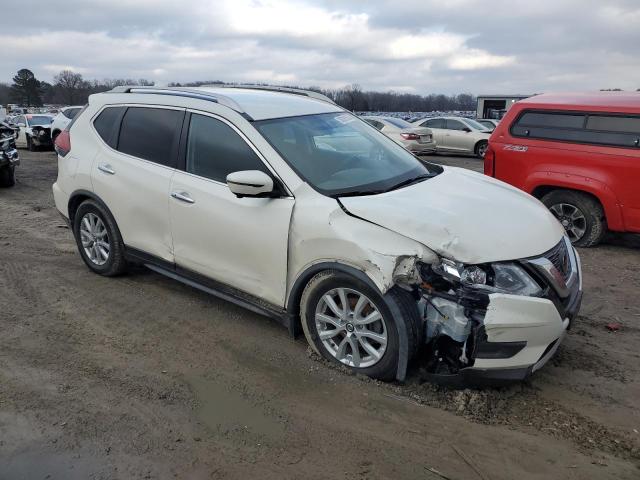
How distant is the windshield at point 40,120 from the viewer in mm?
20609

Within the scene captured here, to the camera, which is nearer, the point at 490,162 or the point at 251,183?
the point at 251,183

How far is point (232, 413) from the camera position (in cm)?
319

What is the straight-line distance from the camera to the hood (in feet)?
10.4

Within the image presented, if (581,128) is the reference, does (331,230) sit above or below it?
below

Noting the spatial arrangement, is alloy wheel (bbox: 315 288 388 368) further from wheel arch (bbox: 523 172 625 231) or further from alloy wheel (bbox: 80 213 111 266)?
wheel arch (bbox: 523 172 625 231)

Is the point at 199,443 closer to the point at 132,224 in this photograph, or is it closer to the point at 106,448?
the point at 106,448

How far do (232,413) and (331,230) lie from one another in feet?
4.18

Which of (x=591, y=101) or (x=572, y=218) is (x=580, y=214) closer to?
(x=572, y=218)

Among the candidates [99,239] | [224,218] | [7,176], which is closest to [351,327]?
[224,218]

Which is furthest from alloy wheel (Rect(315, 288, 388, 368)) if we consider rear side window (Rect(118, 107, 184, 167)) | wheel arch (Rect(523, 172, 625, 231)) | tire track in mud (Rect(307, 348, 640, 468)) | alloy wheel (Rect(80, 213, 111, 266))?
wheel arch (Rect(523, 172, 625, 231))

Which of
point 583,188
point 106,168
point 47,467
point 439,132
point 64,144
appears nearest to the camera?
point 47,467

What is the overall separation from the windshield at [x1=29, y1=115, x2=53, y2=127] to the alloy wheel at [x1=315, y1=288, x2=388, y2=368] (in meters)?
20.5

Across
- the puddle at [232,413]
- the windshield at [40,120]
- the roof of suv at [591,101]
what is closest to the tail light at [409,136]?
the roof of suv at [591,101]

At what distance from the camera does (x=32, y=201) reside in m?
9.74
